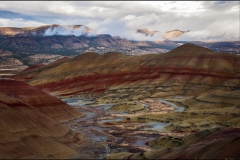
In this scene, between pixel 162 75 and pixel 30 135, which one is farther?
pixel 162 75

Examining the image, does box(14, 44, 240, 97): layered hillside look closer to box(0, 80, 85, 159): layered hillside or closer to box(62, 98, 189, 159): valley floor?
box(62, 98, 189, 159): valley floor

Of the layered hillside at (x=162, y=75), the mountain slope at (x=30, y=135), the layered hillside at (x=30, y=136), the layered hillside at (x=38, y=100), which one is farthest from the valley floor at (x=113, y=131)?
the layered hillside at (x=162, y=75)

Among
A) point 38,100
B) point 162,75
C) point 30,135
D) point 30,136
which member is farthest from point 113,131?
point 162,75

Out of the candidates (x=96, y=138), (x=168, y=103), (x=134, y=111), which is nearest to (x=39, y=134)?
(x=96, y=138)

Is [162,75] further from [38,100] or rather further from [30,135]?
[30,135]

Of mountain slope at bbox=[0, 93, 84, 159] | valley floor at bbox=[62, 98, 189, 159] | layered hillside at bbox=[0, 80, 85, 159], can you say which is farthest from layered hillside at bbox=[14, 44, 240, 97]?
mountain slope at bbox=[0, 93, 84, 159]

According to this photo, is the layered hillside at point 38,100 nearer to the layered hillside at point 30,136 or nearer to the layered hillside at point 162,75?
the layered hillside at point 30,136
